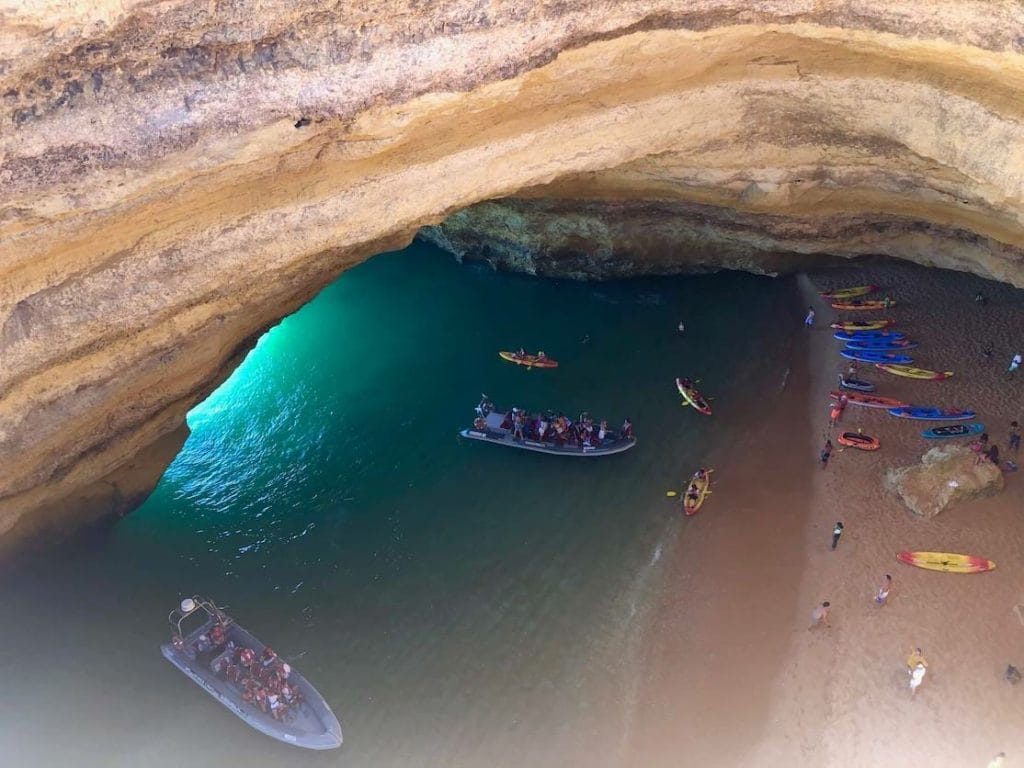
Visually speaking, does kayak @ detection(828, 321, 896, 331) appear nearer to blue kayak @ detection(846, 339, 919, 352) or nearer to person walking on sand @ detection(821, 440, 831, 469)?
blue kayak @ detection(846, 339, 919, 352)

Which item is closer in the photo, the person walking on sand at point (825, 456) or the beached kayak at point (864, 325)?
the person walking on sand at point (825, 456)

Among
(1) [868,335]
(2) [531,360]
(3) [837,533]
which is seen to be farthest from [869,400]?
(2) [531,360]

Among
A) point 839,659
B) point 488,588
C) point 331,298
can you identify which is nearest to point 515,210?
point 331,298

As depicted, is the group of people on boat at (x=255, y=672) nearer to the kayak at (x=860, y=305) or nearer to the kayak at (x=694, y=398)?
the kayak at (x=694, y=398)

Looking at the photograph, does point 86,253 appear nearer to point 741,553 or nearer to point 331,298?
point 741,553

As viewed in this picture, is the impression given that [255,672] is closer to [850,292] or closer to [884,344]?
[884,344]

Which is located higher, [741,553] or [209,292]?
[209,292]

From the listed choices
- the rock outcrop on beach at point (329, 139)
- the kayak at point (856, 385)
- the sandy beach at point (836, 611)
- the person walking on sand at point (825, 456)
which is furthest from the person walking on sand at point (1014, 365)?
the person walking on sand at point (825, 456)
